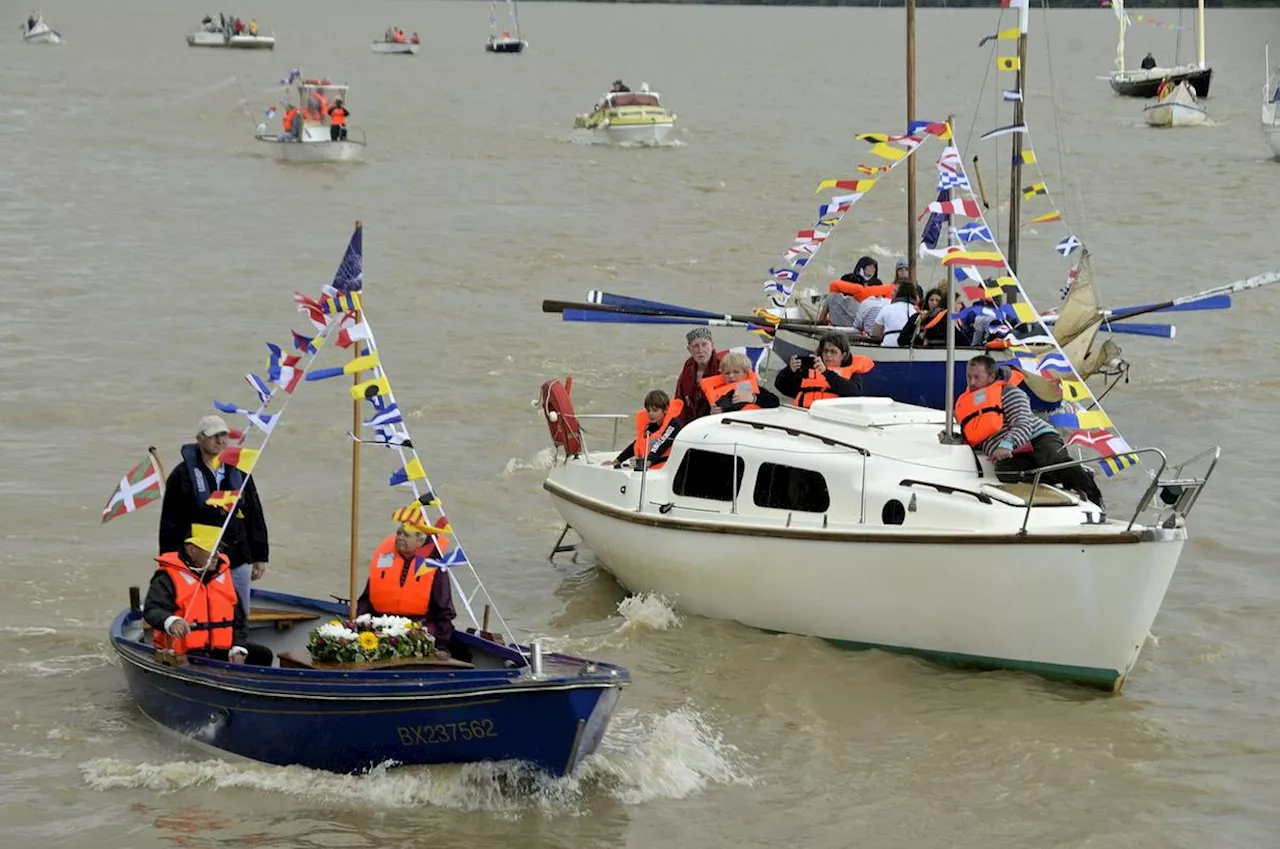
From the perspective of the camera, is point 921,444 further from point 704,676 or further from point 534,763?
point 534,763

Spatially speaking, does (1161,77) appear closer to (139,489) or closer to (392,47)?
(392,47)

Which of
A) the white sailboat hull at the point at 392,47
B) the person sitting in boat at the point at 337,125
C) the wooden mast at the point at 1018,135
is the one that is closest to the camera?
the wooden mast at the point at 1018,135

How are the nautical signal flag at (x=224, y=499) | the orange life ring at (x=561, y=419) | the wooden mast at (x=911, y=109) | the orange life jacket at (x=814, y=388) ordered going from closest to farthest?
1. the nautical signal flag at (x=224, y=499)
2. the orange life jacket at (x=814, y=388)
3. the orange life ring at (x=561, y=419)
4. the wooden mast at (x=911, y=109)

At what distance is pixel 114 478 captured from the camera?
18.2 metres

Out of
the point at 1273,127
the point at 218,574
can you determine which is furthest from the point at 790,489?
the point at 1273,127

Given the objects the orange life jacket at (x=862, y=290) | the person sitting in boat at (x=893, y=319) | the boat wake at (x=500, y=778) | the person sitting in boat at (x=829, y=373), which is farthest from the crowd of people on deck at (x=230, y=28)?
the boat wake at (x=500, y=778)

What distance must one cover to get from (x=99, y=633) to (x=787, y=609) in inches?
211

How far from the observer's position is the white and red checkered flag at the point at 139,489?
11758mm

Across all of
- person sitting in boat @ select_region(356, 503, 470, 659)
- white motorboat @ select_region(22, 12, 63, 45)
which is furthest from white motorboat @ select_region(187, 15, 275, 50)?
person sitting in boat @ select_region(356, 503, 470, 659)

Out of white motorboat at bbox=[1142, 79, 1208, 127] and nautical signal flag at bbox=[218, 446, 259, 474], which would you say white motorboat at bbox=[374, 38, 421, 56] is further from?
nautical signal flag at bbox=[218, 446, 259, 474]

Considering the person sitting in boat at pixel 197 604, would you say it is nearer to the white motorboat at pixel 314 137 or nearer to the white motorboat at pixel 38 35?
the white motorboat at pixel 314 137

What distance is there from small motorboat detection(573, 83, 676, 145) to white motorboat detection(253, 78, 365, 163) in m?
7.40

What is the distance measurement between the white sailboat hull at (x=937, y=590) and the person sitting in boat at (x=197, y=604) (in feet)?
11.7

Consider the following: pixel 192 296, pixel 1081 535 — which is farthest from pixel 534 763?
pixel 192 296
